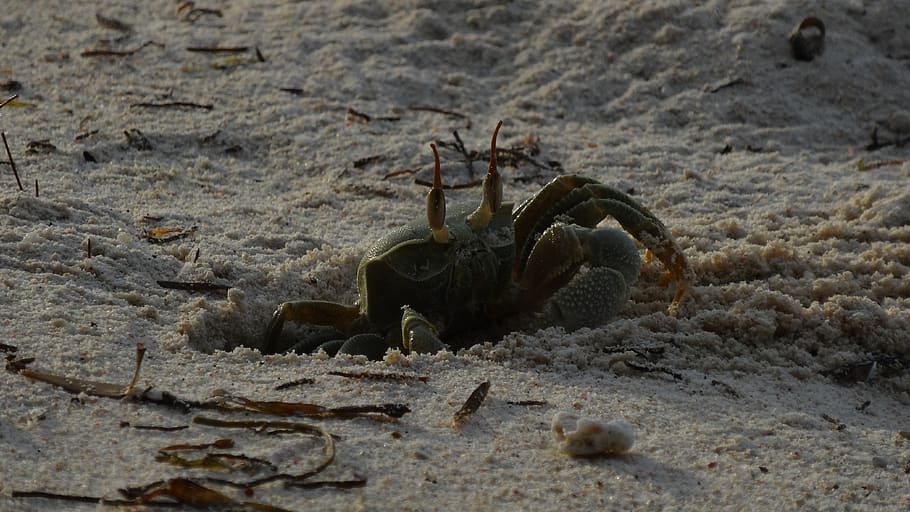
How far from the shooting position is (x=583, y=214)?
12.4ft

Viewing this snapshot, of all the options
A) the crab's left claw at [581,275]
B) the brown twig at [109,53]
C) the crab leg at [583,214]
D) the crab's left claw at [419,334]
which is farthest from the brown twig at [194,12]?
A: the crab's left claw at [419,334]

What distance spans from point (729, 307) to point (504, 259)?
0.74 metres

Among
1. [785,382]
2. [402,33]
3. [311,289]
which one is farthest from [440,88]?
[785,382]

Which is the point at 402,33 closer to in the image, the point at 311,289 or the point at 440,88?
the point at 440,88

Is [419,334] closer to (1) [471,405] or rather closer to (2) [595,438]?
(1) [471,405]

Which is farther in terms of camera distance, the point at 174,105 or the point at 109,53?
the point at 109,53

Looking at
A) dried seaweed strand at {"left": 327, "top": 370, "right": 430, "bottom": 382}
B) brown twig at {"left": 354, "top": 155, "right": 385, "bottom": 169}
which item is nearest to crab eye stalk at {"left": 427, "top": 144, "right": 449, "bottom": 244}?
dried seaweed strand at {"left": 327, "top": 370, "right": 430, "bottom": 382}

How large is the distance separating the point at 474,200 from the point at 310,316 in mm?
1122

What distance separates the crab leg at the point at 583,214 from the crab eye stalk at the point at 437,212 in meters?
0.41

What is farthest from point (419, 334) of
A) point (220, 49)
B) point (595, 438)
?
point (220, 49)

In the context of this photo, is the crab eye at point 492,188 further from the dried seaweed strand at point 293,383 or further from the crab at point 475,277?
the dried seaweed strand at point 293,383

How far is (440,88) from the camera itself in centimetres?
597

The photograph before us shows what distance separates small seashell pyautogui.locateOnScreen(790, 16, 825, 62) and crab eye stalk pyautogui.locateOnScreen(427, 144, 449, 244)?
3423 mm

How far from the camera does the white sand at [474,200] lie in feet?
7.82
